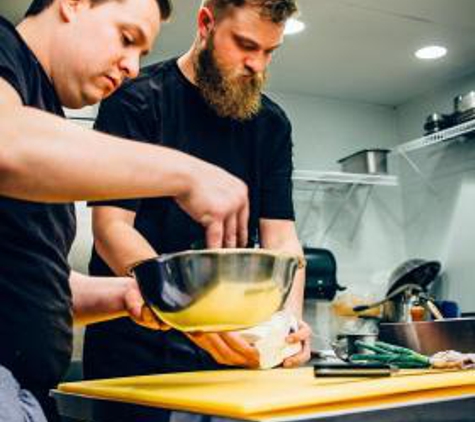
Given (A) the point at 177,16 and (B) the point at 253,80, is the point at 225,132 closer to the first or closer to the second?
(B) the point at 253,80

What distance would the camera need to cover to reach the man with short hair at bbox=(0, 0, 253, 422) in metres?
0.62

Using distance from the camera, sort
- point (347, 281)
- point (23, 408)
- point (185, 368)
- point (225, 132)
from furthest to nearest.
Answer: point (347, 281) → point (225, 132) → point (185, 368) → point (23, 408)

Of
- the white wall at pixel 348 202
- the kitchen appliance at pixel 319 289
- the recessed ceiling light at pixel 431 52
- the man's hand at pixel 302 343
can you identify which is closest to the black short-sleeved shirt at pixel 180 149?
the man's hand at pixel 302 343

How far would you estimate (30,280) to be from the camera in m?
0.83

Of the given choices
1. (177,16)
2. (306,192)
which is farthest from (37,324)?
(306,192)

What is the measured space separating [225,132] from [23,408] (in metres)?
0.99

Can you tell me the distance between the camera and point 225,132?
1560mm

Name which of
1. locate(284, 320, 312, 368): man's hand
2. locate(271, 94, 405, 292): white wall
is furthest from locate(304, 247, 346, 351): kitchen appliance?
locate(284, 320, 312, 368): man's hand

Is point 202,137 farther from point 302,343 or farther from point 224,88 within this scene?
point 302,343

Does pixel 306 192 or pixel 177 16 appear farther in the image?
pixel 306 192

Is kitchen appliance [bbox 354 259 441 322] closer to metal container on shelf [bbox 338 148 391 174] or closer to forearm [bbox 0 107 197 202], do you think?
metal container on shelf [bbox 338 148 391 174]

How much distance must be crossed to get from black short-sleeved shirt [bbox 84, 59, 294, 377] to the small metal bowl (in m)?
0.57

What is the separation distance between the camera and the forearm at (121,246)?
123 centimetres

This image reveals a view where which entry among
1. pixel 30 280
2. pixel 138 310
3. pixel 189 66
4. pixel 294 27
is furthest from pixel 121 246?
pixel 294 27
